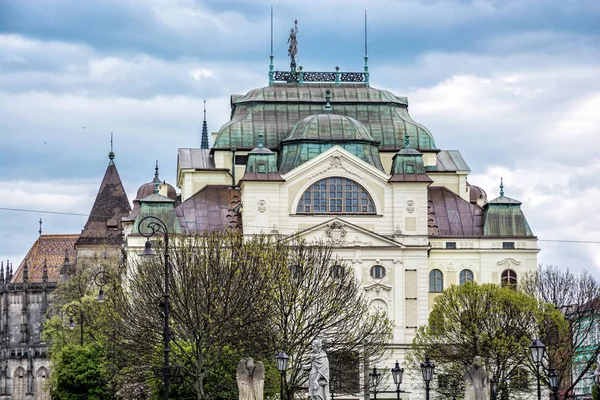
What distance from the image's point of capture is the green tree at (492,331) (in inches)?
3782

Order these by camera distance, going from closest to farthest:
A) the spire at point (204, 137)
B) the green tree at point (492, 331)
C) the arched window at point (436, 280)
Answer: the green tree at point (492, 331) → the arched window at point (436, 280) → the spire at point (204, 137)

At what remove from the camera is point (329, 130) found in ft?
394

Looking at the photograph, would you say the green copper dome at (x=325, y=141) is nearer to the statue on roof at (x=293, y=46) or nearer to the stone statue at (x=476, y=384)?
the statue on roof at (x=293, y=46)

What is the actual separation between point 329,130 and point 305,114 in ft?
26.7

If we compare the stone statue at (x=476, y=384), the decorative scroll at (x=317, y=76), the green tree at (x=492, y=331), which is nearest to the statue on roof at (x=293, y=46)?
the decorative scroll at (x=317, y=76)

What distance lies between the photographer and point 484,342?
9756 cm

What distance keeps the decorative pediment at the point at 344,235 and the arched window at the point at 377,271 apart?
66.4 inches

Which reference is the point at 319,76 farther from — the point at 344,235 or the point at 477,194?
the point at 344,235

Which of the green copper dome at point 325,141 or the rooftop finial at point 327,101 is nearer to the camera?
the green copper dome at point 325,141

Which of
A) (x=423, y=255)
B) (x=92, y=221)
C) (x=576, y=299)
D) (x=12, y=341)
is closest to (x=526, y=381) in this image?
(x=576, y=299)

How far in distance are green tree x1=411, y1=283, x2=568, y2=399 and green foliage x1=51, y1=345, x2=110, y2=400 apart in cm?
2112

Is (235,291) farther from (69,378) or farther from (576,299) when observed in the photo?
(576,299)

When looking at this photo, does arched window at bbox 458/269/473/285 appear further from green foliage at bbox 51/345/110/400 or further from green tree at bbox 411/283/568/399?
green foliage at bbox 51/345/110/400

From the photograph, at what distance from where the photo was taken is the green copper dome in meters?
120
